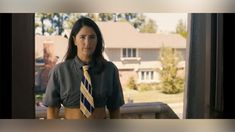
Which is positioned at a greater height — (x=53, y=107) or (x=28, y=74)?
(x=28, y=74)

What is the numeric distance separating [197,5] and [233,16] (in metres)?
0.24

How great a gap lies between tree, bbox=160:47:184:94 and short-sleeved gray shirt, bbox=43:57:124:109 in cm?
29

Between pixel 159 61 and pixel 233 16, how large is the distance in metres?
0.55

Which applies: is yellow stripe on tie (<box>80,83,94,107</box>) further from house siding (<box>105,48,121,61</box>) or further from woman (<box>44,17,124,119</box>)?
house siding (<box>105,48,121,61</box>)

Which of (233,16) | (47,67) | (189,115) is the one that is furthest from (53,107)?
(233,16)

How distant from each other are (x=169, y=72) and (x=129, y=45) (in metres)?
0.31

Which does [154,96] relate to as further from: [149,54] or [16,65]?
[16,65]

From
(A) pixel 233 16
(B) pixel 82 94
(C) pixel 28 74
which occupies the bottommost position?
(B) pixel 82 94

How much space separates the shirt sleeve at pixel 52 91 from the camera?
6.49 feet

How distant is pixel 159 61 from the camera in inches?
77.7

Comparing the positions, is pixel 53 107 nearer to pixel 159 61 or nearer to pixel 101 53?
pixel 101 53

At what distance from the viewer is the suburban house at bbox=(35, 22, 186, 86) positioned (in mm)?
1954

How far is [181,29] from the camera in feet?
6.44

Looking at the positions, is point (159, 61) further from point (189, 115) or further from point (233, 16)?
point (233, 16)
